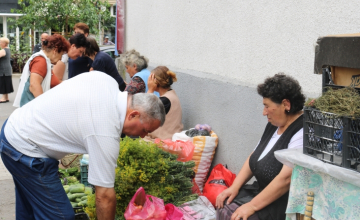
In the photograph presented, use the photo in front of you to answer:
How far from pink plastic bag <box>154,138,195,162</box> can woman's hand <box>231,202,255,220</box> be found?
53.3 inches

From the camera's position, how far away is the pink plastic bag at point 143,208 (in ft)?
11.6

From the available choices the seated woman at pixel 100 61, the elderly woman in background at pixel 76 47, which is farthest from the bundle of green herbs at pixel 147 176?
the elderly woman in background at pixel 76 47

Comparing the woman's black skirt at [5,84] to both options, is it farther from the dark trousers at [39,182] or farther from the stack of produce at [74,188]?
the dark trousers at [39,182]

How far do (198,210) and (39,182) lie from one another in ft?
5.31

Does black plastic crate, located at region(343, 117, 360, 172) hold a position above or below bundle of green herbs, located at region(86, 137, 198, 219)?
above

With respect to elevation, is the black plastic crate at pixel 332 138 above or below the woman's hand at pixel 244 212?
above

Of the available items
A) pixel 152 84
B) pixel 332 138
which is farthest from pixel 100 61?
pixel 332 138

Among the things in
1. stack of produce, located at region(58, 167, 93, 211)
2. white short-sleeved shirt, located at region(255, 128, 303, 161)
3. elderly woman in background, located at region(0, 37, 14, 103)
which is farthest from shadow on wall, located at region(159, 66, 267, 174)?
elderly woman in background, located at region(0, 37, 14, 103)

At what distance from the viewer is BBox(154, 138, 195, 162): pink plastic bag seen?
4.48 meters

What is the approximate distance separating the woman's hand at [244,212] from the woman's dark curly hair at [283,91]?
29.2 inches

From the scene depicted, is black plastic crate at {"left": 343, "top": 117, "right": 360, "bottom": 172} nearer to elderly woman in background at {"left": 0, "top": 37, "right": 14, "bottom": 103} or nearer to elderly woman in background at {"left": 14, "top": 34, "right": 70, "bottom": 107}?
elderly woman in background at {"left": 14, "top": 34, "right": 70, "bottom": 107}

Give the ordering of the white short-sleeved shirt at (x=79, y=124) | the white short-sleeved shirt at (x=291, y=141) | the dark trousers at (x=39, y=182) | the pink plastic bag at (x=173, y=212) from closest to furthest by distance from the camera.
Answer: the white short-sleeved shirt at (x=79, y=124) → the dark trousers at (x=39, y=182) → the white short-sleeved shirt at (x=291, y=141) → the pink plastic bag at (x=173, y=212)

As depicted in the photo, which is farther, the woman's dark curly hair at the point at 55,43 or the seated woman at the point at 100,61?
the seated woman at the point at 100,61

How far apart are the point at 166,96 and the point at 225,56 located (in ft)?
2.96
